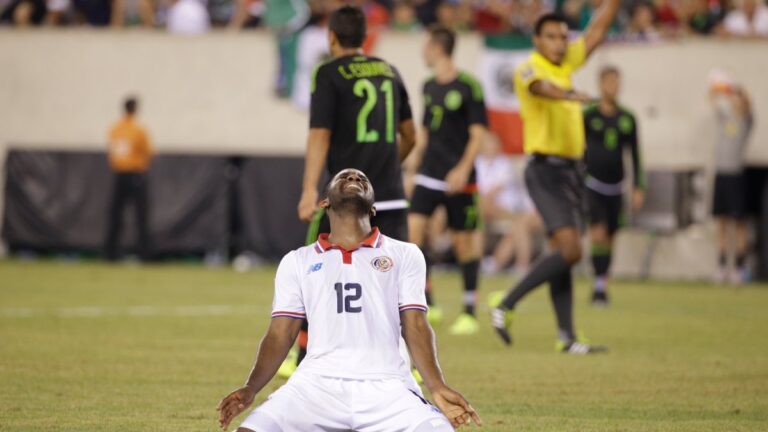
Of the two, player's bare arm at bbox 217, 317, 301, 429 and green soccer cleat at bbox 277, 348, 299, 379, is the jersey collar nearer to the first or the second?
player's bare arm at bbox 217, 317, 301, 429

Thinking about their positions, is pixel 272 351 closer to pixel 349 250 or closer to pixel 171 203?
pixel 349 250

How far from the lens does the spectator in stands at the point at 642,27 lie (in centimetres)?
2469

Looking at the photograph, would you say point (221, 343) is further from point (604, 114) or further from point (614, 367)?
point (604, 114)

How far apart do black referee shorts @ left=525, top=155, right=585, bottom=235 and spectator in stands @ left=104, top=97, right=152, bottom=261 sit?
527 inches

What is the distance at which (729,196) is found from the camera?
76.0 ft

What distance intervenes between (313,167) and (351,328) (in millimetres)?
3044

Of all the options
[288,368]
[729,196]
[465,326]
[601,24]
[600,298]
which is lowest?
[600,298]

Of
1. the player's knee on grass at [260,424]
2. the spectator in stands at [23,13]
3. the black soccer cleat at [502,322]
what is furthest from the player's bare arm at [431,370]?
the spectator in stands at [23,13]

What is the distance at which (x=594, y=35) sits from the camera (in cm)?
1215

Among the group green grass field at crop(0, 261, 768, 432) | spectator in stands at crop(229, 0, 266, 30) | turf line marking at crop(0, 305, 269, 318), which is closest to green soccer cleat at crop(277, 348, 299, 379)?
green grass field at crop(0, 261, 768, 432)

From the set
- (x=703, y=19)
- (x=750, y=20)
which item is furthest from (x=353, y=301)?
(x=703, y=19)

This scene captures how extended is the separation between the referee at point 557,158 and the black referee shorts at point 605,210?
21.3ft

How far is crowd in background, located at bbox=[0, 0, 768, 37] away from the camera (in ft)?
81.7

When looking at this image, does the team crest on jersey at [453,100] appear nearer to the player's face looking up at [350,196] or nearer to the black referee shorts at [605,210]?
the black referee shorts at [605,210]
